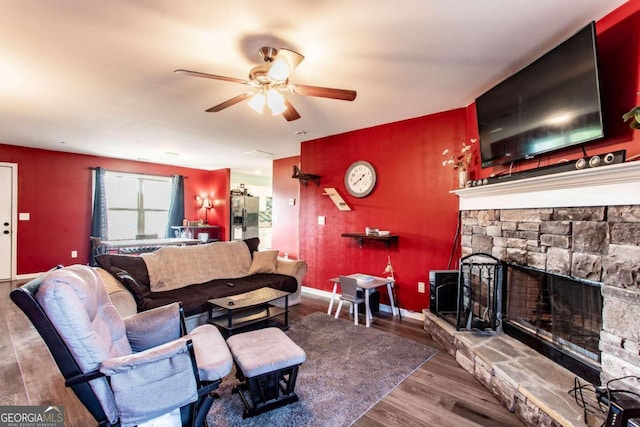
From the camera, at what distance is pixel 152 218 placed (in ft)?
23.9

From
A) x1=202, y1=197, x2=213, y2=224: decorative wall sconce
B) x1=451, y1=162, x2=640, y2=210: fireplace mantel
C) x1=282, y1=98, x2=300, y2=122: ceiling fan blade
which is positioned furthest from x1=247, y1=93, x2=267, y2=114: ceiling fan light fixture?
x1=202, y1=197, x2=213, y2=224: decorative wall sconce

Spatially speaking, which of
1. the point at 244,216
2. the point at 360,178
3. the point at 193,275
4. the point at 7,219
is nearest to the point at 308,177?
the point at 360,178

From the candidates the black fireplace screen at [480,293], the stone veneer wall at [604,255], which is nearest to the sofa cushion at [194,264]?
the black fireplace screen at [480,293]

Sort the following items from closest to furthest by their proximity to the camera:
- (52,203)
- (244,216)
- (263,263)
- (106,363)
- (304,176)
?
(106,363)
(263,263)
(304,176)
(52,203)
(244,216)

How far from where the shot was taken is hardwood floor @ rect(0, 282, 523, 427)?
1.85 meters

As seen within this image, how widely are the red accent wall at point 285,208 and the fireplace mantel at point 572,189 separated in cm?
392

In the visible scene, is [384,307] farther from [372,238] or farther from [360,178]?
[360,178]

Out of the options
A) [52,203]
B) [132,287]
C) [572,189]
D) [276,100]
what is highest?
[276,100]

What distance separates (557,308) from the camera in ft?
7.25

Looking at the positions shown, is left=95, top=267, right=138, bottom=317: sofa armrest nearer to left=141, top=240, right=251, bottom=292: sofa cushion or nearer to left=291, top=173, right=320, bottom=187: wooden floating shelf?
left=141, top=240, right=251, bottom=292: sofa cushion

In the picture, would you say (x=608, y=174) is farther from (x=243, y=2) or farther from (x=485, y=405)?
(x=243, y=2)

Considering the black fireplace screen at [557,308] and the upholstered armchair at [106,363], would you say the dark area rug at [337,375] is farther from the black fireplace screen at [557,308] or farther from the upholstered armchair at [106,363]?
the black fireplace screen at [557,308]

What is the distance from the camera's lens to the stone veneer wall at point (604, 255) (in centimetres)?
160

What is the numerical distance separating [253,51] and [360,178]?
232cm
